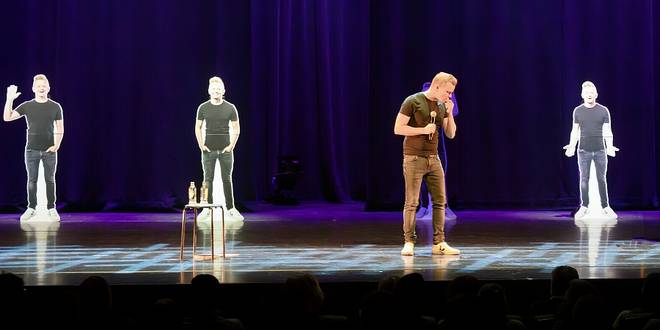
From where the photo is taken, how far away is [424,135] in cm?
714

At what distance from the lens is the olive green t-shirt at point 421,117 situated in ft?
23.3

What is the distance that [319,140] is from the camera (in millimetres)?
14539

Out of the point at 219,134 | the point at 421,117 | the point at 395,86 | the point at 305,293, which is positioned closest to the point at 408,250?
the point at 421,117

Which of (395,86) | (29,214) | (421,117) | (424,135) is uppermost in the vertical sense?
(395,86)

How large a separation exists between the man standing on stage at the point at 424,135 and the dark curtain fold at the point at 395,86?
5.31m

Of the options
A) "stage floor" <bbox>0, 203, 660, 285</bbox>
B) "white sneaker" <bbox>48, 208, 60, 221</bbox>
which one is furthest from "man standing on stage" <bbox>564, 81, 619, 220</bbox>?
"white sneaker" <bbox>48, 208, 60, 221</bbox>

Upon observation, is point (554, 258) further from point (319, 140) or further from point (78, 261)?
point (319, 140)

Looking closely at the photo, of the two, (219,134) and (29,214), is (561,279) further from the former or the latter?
(29,214)

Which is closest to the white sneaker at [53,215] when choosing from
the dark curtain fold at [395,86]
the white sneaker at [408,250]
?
the dark curtain fold at [395,86]

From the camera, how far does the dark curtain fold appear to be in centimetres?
1259

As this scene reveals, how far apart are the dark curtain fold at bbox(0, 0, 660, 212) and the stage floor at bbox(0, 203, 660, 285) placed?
0.82 meters

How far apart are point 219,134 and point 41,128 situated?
→ 2.14m

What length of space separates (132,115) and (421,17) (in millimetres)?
4132

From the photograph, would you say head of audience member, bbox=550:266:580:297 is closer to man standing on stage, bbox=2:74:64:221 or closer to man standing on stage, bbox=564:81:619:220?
man standing on stage, bbox=564:81:619:220
